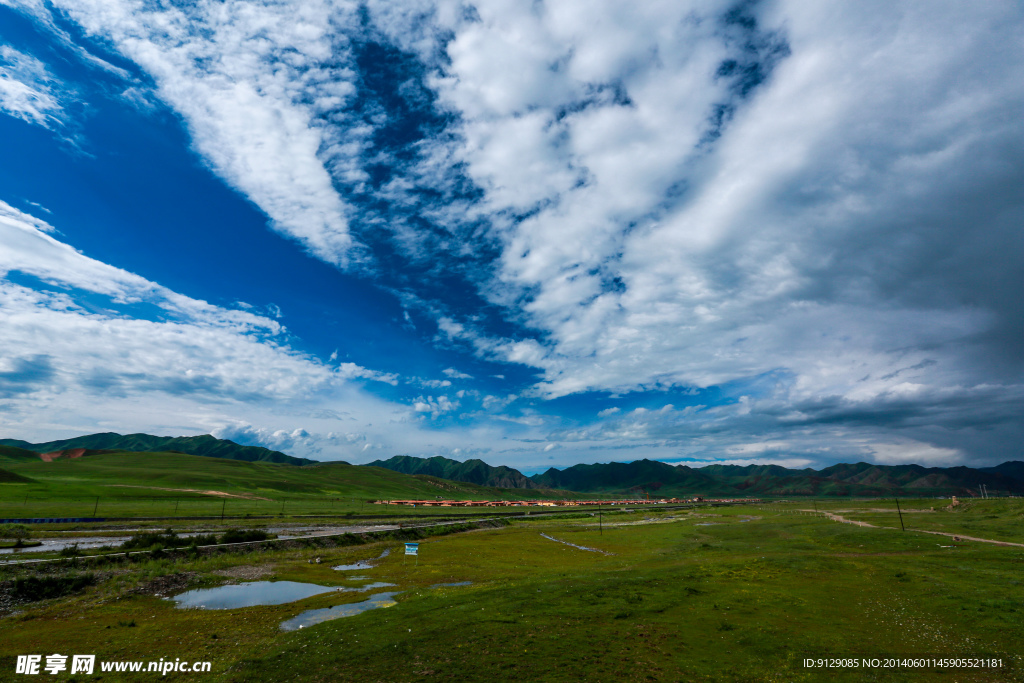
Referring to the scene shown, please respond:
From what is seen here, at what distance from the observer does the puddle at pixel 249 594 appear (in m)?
30.5

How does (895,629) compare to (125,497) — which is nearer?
(895,629)

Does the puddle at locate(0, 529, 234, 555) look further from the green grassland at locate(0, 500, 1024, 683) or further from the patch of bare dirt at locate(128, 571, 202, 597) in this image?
the patch of bare dirt at locate(128, 571, 202, 597)

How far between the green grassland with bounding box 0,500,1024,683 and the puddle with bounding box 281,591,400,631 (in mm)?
1165

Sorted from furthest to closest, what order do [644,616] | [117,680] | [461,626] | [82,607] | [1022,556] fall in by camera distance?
[1022,556], [82,607], [644,616], [461,626], [117,680]

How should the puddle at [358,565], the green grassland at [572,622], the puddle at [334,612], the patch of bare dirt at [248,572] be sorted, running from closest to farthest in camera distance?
the green grassland at [572,622]
the puddle at [334,612]
the patch of bare dirt at [248,572]
the puddle at [358,565]

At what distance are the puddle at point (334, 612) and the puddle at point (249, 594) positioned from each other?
509 cm

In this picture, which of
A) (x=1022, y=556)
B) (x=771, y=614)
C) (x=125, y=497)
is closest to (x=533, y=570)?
(x=771, y=614)

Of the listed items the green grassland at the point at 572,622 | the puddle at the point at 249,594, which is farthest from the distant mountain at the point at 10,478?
the puddle at the point at 249,594

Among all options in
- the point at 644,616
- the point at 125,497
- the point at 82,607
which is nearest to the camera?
the point at 644,616

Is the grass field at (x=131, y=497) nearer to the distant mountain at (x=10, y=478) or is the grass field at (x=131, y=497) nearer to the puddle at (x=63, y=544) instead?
the distant mountain at (x=10, y=478)

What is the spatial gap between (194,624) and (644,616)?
26.5 m

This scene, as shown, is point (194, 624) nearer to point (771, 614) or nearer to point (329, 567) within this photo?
point (329, 567)

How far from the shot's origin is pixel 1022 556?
144ft

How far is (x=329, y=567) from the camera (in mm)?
46281
